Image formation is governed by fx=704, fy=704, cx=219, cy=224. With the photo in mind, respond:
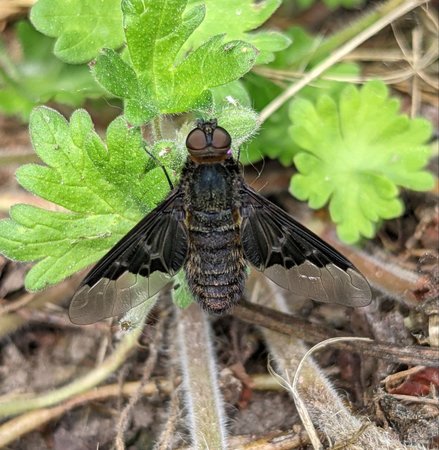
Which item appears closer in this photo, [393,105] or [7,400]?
[7,400]

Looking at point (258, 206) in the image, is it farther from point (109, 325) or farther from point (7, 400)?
point (7, 400)

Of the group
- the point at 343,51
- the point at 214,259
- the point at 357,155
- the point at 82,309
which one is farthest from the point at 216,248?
the point at 343,51

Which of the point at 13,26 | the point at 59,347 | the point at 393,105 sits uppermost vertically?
the point at 13,26

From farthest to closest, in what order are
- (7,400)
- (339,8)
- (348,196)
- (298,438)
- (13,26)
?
(339,8) → (13,26) → (348,196) → (7,400) → (298,438)

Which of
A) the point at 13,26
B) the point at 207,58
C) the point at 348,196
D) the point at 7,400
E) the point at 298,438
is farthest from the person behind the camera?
the point at 13,26

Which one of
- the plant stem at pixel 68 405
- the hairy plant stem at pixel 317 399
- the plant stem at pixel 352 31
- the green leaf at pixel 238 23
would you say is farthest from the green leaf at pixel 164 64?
the plant stem at pixel 352 31

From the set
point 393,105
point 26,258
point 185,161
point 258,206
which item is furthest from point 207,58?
point 393,105
